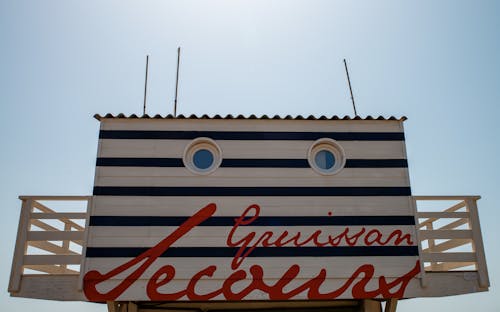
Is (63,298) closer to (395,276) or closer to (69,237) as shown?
(69,237)

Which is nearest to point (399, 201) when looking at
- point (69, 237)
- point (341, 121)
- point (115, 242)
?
point (341, 121)

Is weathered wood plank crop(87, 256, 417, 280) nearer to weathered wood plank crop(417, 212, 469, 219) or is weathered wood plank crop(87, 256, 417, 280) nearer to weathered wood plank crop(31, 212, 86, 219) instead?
weathered wood plank crop(31, 212, 86, 219)

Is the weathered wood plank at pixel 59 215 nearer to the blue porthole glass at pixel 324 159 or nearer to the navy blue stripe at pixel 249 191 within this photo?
the navy blue stripe at pixel 249 191

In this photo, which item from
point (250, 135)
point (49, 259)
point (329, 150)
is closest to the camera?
point (49, 259)

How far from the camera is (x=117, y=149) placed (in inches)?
339

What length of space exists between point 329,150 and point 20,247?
609cm

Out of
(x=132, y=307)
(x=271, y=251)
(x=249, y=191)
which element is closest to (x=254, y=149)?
(x=249, y=191)

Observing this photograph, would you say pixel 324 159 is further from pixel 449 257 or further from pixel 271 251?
pixel 449 257

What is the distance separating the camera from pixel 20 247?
7770mm

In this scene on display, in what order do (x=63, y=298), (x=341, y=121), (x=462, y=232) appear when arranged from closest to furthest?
(x=63, y=298) → (x=462, y=232) → (x=341, y=121)

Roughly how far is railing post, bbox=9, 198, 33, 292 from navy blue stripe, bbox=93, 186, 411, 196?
1231 millimetres

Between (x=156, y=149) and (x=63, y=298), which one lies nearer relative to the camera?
(x=63, y=298)

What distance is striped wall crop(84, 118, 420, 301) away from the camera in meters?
7.88

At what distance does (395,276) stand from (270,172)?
3.02 metres
